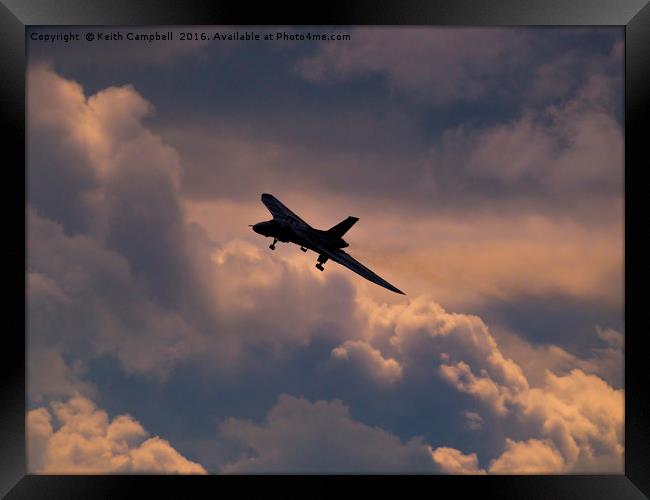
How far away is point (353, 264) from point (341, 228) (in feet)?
11.9

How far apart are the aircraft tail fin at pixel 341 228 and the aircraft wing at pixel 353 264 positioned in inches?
55.7

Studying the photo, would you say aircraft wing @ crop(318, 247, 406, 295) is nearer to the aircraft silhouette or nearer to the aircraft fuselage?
the aircraft silhouette

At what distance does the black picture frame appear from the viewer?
32.9m

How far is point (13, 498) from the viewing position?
33.0 metres

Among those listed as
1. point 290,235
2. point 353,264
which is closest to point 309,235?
point 290,235

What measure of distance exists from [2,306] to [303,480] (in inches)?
847

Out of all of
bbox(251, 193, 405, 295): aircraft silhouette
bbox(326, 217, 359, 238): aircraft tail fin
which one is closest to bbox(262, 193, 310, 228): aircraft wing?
bbox(251, 193, 405, 295): aircraft silhouette

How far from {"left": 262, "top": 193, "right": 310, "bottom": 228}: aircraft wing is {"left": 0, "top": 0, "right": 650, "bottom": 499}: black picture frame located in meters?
17.9

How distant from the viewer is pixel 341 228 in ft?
151

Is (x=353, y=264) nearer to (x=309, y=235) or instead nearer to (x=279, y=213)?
(x=309, y=235)

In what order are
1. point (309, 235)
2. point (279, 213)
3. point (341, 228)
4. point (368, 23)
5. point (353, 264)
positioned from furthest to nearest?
point (279, 213)
point (309, 235)
point (341, 228)
point (353, 264)
point (368, 23)

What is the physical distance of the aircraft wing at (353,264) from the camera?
4106 centimetres

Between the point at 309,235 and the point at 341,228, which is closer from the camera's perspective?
the point at 341,228

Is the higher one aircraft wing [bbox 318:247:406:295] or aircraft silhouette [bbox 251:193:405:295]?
aircraft silhouette [bbox 251:193:405:295]
